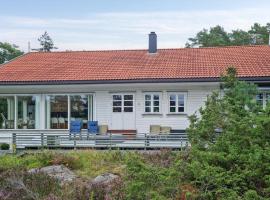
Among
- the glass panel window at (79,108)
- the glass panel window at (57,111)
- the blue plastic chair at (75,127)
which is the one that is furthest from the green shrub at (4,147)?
the glass panel window at (79,108)

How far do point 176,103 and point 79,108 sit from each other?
5.19 m

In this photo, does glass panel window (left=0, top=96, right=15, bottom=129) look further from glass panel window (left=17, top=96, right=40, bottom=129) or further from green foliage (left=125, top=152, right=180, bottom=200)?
green foliage (left=125, top=152, right=180, bottom=200)

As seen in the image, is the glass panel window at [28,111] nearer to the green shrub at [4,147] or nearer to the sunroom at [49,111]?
the sunroom at [49,111]

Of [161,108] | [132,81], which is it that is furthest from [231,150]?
[161,108]

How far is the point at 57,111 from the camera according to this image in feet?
82.4

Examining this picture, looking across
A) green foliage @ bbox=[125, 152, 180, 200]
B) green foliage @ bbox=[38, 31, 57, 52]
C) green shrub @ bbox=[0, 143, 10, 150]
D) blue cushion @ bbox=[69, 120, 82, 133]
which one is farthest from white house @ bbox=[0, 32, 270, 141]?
green foliage @ bbox=[38, 31, 57, 52]

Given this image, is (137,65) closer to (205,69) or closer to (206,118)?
(205,69)

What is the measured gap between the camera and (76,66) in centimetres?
2734

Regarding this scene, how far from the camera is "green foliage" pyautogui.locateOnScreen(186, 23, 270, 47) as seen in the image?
62.8m

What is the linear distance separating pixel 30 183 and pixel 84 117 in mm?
15670

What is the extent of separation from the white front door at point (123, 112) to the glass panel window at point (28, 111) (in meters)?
4.17

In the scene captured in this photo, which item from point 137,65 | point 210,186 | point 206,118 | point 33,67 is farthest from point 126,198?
point 33,67

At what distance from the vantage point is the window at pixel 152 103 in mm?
24328

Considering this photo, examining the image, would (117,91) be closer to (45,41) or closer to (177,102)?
(177,102)
